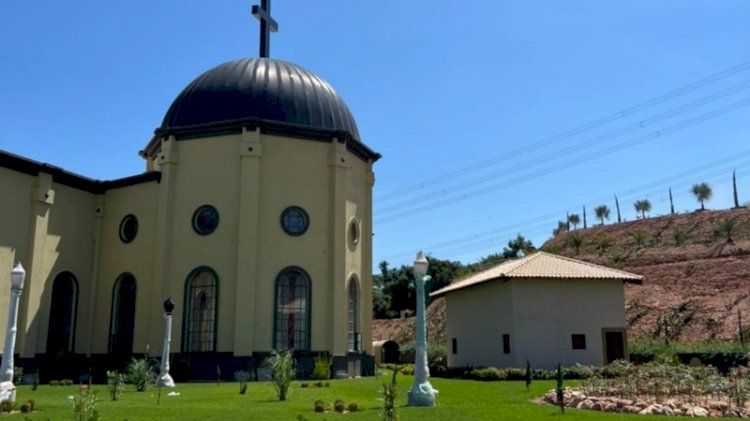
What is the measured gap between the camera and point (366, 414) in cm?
1264

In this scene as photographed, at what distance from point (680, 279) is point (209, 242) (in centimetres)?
4130

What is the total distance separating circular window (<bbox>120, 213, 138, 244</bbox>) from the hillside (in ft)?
97.0

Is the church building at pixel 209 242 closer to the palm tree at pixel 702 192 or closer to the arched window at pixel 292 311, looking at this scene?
the arched window at pixel 292 311

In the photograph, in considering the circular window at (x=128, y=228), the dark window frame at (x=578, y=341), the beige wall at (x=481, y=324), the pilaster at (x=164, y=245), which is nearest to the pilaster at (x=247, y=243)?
the pilaster at (x=164, y=245)

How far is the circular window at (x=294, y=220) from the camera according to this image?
24.5m

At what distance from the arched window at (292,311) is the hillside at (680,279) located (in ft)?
91.1

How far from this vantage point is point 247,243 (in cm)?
2359

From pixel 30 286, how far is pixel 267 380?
8.78 m

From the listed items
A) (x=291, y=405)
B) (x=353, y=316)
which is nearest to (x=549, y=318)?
(x=353, y=316)

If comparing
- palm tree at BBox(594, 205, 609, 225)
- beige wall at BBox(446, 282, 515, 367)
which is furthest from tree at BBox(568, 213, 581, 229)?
beige wall at BBox(446, 282, 515, 367)

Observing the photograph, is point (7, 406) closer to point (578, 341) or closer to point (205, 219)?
point (205, 219)

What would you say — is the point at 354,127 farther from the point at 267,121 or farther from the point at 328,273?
the point at 328,273

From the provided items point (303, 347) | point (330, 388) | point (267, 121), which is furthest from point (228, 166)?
point (330, 388)

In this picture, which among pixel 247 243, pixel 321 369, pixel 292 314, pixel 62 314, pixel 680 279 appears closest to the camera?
pixel 321 369
